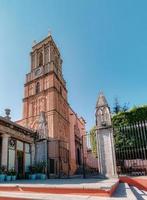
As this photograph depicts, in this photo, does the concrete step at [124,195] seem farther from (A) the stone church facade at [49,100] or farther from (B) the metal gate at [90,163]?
(A) the stone church facade at [49,100]

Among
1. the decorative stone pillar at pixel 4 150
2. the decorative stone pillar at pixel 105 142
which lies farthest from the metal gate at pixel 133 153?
the decorative stone pillar at pixel 4 150

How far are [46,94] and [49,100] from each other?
5.22ft

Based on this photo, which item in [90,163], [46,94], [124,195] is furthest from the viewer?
[46,94]

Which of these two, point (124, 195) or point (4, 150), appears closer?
point (124, 195)

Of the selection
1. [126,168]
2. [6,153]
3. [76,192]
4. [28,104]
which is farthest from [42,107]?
[76,192]

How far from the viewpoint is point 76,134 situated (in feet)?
117

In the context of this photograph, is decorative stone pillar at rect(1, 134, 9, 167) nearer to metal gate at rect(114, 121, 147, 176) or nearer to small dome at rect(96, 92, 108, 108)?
small dome at rect(96, 92, 108, 108)

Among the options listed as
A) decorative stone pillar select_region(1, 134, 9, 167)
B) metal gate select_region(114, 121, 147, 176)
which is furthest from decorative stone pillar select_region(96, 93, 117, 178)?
decorative stone pillar select_region(1, 134, 9, 167)

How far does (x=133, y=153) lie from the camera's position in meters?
10.9

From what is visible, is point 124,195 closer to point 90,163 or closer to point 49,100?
point 90,163

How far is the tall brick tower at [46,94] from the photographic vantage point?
27366 millimetres

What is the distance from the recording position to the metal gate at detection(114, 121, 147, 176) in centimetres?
968

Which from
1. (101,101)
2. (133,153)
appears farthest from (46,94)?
(133,153)

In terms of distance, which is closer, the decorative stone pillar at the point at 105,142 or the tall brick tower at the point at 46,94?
the decorative stone pillar at the point at 105,142
